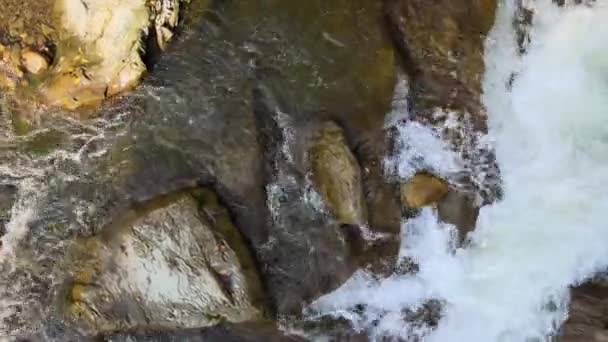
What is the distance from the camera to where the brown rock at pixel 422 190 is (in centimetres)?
434

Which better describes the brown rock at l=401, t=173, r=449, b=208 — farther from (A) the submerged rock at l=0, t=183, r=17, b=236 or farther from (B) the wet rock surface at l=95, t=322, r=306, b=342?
(A) the submerged rock at l=0, t=183, r=17, b=236

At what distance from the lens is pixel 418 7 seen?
14.1 feet

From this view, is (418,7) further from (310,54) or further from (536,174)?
(536,174)

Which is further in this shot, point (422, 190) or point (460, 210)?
point (460, 210)

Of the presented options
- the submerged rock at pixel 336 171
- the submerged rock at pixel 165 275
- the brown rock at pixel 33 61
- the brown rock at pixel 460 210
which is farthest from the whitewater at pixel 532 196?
the brown rock at pixel 33 61

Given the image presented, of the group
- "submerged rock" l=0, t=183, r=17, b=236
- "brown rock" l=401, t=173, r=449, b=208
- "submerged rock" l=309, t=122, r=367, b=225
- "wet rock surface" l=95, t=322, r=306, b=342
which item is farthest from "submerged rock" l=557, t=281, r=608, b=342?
"submerged rock" l=0, t=183, r=17, b=236

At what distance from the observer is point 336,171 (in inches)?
165

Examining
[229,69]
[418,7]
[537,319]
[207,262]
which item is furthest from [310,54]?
[537,319]

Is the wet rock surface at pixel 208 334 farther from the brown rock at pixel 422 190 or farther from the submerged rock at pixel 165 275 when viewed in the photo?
the brown rock at pixel 422 190

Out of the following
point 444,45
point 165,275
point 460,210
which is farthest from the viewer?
point 460,210

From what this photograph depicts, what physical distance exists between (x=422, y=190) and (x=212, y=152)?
1396mm

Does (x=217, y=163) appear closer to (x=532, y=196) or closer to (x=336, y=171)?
(x=336, y=171)

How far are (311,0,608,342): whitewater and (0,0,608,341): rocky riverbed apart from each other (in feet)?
0.48

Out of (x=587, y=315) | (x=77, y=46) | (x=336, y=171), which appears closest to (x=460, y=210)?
Result: (x=336, y=171)
